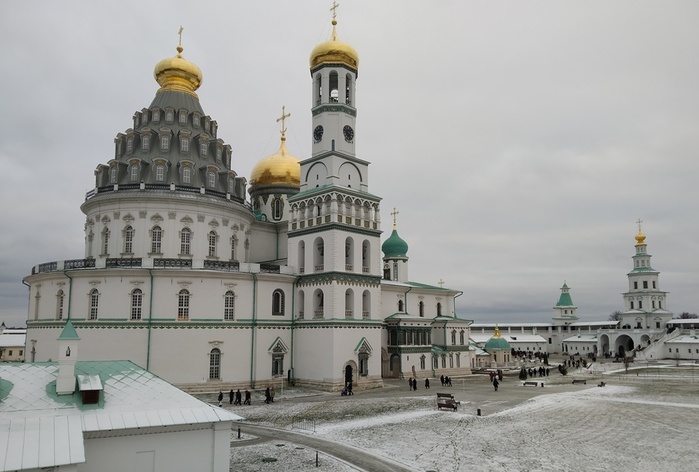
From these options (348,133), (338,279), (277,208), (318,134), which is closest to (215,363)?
(338,279)

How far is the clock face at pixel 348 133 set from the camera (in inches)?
1802

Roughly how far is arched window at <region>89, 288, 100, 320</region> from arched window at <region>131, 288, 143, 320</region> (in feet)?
8.46

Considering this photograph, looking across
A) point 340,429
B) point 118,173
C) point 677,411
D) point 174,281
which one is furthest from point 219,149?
point 677,411

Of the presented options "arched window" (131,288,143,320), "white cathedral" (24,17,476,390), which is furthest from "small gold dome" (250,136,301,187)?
"arched window" (131,288,143,320)

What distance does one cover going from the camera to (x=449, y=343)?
5675 cm

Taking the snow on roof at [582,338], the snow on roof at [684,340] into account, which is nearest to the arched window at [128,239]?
the snow on roof at [684,340]

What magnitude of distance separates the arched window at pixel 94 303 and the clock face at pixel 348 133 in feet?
74.7

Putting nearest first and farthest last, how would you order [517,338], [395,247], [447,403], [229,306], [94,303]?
1. [447,403]
2. [94,303]
3. [229,306]
4. [395,247]
5. [517,338]

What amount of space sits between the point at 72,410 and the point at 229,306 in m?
25.6

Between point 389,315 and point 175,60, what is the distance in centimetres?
3066

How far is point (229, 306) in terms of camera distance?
41.1m

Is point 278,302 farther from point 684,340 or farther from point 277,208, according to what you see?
point 684,340

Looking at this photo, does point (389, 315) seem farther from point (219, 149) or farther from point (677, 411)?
point (677, 411)

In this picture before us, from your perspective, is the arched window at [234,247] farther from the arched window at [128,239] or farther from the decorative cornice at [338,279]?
Answer: the arched window at [128,239]
